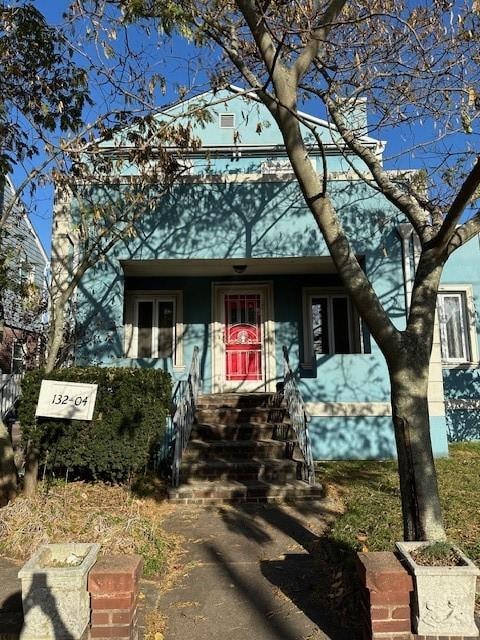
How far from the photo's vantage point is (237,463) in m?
7.34

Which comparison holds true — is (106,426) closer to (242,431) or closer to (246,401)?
(242,431)

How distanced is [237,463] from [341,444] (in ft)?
7.79

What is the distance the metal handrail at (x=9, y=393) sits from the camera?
30.8 feet

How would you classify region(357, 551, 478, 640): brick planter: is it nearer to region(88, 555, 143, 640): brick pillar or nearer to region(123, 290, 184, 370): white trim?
region(88, 555, 143, 640): brick pillar

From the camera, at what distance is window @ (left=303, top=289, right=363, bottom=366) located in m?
10.8

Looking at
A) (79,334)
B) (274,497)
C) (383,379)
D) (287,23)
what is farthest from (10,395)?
Result: (287,23)

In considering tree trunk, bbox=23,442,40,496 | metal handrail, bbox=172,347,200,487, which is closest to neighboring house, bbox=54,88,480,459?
metal handrail, bbox=172,347,200,487

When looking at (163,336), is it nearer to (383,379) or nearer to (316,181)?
(383,379)

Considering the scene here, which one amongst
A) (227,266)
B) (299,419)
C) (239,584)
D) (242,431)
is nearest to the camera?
(239,584)

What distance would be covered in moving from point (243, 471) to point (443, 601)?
4.40 metres

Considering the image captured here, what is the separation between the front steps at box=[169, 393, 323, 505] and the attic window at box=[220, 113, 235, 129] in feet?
25.5

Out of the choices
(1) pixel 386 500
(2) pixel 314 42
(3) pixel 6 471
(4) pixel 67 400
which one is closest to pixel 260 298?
(4) pixel 67 400

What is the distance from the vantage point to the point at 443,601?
304 cm

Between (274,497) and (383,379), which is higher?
(383,379)
